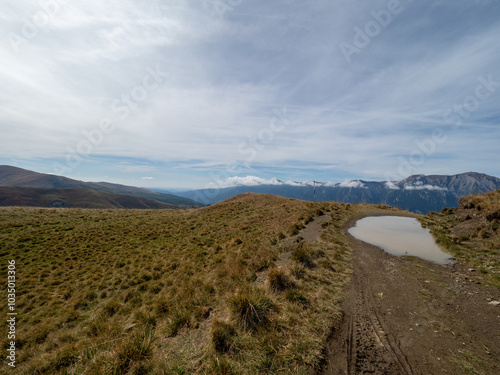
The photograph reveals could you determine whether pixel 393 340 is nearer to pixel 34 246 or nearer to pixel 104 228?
pixel 34 246

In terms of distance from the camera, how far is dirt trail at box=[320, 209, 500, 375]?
4895mm

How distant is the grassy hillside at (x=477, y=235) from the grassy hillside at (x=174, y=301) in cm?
649

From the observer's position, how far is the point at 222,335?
5.78m

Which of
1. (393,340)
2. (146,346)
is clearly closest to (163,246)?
(146,346)

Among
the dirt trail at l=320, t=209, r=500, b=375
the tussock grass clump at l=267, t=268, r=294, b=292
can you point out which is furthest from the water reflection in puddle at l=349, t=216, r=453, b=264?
the tussock grass clump at l=267, t=268, r=294, b=292

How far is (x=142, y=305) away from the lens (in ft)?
35.1

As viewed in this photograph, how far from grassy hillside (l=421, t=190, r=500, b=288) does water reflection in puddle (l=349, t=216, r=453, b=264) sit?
2.64ft

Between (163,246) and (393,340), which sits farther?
(163,246)

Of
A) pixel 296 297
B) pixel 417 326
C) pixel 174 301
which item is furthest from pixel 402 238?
pixel 174 301

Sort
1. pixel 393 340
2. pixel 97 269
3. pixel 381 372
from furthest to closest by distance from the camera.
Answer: pixel 97 269 < pixel 393 340 < pixel 381 372

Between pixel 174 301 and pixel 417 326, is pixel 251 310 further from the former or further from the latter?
pixel 417 326

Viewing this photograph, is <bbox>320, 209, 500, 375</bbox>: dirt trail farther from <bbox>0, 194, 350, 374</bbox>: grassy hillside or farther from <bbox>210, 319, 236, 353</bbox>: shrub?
<bbox>210, 319, 236, 353</bbox>: shrub

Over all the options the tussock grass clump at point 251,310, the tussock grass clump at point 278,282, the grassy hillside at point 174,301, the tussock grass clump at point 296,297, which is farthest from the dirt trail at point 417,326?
the tussock grass clump at point 278,282

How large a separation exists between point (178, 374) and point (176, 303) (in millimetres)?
4474
